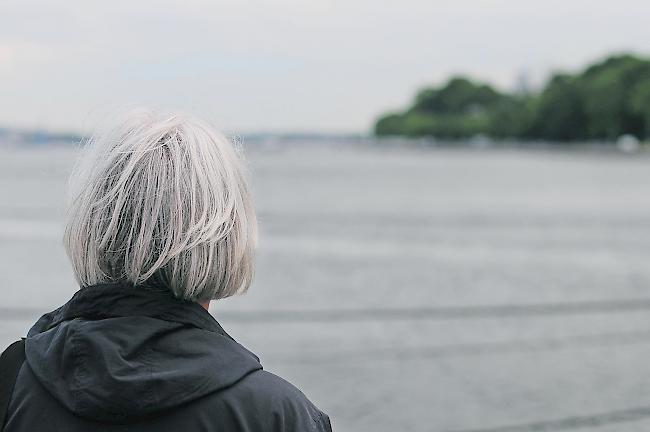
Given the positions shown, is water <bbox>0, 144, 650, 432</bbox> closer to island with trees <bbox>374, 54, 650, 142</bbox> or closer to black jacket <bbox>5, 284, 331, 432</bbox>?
black jacket <bbox>5, 284, 331, 432</bbox>

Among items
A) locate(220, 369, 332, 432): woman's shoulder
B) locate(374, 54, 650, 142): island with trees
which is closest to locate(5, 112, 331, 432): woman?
locate(220, 369, 332, 432): woman's shoulder

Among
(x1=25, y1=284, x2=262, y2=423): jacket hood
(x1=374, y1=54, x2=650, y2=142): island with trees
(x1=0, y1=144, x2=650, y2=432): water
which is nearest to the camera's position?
(x1=25, y1=284, x2=262, y2=423): jacket hood

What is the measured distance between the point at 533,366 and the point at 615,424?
1.36m

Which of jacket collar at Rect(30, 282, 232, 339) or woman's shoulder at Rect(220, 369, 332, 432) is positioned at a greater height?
jacket collar at Rect(30, 282, 232, 339)

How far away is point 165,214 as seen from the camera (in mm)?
1523

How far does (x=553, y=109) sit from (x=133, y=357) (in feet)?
402

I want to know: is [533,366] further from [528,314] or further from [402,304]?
[402,304]

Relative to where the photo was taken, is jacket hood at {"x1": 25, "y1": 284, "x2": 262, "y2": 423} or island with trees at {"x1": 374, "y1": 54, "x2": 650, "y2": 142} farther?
island with trees at {"x1": 374, "y1": 54, "x2": 650, "y2": 142}

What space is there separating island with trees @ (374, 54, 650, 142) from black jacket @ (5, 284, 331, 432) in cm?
9578

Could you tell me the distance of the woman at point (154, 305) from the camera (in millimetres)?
1442

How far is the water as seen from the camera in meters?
5.51

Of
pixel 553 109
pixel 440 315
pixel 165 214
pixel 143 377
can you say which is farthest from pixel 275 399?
pixel 553 109

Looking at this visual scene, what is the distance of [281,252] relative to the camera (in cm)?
1324

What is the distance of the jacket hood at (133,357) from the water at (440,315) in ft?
1.02
